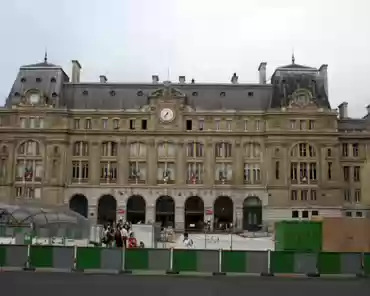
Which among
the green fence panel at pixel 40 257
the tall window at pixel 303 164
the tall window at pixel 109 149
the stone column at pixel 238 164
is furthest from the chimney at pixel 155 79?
the green fence panel at pixel 40 257

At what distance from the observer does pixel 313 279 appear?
23391 millimetres

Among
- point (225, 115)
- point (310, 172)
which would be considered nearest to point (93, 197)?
point (225, 115)

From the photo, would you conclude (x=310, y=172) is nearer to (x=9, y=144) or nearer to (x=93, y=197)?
(x=93, y=197)

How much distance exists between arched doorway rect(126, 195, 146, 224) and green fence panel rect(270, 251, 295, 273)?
190 ft

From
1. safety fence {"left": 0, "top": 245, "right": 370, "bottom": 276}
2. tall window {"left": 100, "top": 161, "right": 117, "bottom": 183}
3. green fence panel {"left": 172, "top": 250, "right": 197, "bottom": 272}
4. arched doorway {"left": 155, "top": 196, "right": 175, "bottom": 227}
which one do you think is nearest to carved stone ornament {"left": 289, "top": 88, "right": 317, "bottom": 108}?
arched doorway {"left": 155, "top": 196, "right": 175, "bottom": 227}

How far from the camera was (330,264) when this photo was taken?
24.7 metres

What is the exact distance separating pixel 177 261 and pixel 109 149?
58.9 m

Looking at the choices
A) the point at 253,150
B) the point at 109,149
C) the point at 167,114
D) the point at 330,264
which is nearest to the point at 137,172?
the point at 109,149

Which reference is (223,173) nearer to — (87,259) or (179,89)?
(179,89)

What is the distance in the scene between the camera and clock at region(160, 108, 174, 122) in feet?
269

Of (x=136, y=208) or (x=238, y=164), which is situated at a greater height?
(x=238, y=164)

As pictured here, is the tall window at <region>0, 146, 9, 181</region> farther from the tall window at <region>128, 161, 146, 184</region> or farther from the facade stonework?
the tall window at <region>128, 161, 146, 184</region>

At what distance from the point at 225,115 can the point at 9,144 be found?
1248 inches

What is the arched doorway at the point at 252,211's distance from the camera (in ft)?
266
